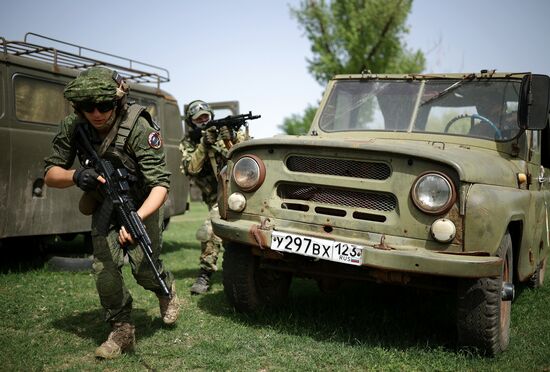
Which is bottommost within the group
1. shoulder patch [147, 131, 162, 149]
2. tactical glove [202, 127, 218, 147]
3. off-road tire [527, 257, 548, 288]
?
off-road tire [527, 257, 548, 288]

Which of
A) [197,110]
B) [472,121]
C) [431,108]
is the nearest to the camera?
[472,121]

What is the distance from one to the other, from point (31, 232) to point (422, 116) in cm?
460

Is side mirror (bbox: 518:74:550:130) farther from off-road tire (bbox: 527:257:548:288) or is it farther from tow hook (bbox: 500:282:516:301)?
off-road tire (bbox: 527:257:548:288)

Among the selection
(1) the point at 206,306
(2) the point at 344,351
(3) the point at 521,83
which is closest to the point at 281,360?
(2) the point at 344,351

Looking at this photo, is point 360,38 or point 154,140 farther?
point 360,38

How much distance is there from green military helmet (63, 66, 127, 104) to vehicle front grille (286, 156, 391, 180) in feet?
4.41

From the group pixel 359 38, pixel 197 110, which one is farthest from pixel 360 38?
pixel 197 110

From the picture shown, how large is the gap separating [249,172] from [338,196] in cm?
71

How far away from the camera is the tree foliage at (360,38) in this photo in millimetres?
20703

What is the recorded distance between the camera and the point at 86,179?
359cm

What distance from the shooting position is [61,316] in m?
4.76

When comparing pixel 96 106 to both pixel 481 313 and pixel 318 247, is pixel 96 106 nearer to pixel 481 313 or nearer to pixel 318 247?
pixel 318 247

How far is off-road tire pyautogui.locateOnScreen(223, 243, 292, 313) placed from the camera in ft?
→ 14.7

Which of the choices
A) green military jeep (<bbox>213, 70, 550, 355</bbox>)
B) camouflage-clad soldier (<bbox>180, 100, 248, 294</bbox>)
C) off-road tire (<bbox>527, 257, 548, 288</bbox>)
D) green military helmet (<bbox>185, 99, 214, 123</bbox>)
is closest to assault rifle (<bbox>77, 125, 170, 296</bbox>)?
green military jeep (<bbox>213, 70, 550, 355</bbox>)
